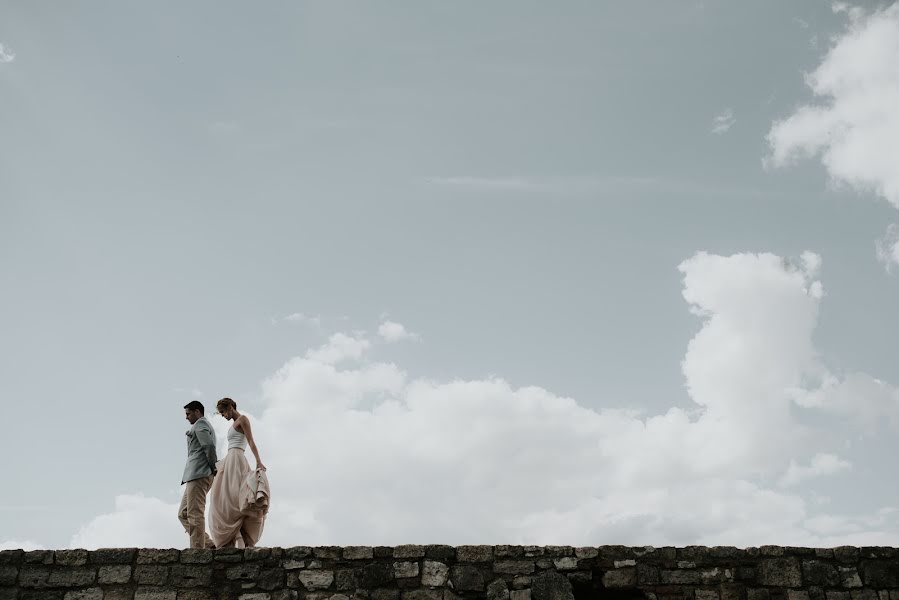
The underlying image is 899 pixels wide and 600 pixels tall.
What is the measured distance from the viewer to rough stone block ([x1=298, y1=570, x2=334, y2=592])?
753cm

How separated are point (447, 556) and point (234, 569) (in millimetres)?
2118

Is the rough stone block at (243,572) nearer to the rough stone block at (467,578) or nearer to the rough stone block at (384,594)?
the rough stone block at (384,594)

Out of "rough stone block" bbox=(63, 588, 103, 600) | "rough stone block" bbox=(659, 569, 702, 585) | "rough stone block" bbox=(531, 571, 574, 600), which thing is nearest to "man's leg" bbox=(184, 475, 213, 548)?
"rough stone block" bbox=(63, 588, 103, 600)

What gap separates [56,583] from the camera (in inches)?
298

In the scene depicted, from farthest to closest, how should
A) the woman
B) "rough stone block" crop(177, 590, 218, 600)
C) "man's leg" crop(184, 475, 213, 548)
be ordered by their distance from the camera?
the woman
"man's leg" crop(184, 475, 213, 548)
"rough stone block" crop(177, 590, 218, 600)

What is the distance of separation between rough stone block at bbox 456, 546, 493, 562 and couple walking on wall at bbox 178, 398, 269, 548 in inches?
85.1

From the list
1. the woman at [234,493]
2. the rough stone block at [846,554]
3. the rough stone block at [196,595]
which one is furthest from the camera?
the woman at [234,493]

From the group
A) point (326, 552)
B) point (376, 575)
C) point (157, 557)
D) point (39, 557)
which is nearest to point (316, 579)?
point (326, 552)

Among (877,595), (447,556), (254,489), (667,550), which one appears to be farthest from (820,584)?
(254,489)

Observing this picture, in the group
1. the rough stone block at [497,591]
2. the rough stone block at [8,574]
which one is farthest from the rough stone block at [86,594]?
the rough stone block at [497,591]

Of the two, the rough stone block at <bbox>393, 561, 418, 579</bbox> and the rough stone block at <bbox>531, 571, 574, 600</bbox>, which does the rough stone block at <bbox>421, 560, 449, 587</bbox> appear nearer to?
the rough stone block at <bbox>393, 561, 418, 579</bbox>

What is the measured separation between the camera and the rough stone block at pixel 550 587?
7.48 metres

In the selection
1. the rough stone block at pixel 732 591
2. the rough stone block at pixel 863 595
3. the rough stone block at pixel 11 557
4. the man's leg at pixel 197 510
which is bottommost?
the rough stone block at pixel 863 595

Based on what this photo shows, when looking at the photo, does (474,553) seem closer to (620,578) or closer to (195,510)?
(620,578)
